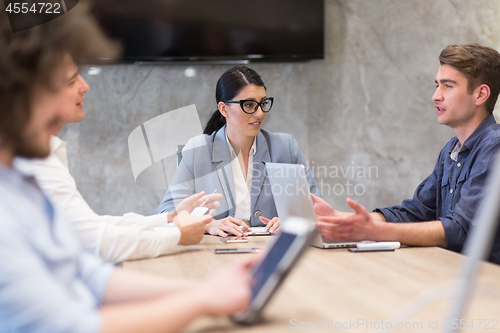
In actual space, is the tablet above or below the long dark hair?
below

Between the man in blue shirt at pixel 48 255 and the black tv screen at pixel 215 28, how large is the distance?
8.37ft

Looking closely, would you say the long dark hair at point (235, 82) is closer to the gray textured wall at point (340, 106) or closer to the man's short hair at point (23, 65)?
the gray textured wall at point (340, 106)

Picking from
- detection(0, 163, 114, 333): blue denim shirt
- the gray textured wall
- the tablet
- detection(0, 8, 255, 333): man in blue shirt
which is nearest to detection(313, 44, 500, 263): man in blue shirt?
the tablet

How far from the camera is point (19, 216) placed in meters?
0.71

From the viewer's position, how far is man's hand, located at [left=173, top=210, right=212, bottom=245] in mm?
1677

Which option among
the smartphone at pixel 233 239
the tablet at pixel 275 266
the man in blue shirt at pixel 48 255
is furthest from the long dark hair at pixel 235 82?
the tablet at pixel 275 266

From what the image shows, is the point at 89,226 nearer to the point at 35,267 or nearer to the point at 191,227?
the point at 191,227

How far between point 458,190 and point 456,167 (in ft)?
0.39

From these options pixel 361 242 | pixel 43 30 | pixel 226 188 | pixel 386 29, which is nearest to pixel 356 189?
pixel 386 29

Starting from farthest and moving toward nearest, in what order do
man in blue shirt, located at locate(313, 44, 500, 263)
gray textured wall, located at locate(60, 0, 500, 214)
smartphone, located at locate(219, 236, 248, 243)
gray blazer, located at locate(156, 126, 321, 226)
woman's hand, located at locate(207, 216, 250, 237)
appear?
gray textured wall, located at locate(60, 0, 500, 214) → gray blazer, located at locate(156, 126, 321, 226) → woman's hand, located at locate(207, 216, 250, 237) → smartphone, located at locate(219, 236, 248, 243) → man in blue shirt, located at locate(313, 44, 500, 263)

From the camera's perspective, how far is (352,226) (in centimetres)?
163

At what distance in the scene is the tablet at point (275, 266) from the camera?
2.62ft

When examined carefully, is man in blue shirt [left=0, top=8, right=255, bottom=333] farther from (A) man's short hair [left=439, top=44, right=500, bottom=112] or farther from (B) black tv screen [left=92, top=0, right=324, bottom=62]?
(B) black tv screen [left=92, top=0, right=324, bottom=62]

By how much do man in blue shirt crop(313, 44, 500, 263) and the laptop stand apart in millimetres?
52
